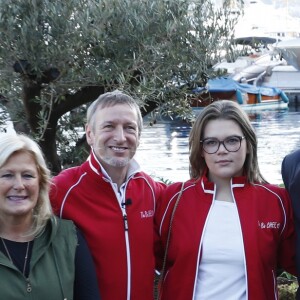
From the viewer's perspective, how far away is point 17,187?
3512mm

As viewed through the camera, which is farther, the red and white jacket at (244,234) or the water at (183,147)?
the water at (183,147)

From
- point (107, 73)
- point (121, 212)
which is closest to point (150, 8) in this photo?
point (107, 73)

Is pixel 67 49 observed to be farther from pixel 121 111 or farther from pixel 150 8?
pixel 121 111

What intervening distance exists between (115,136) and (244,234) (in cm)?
89

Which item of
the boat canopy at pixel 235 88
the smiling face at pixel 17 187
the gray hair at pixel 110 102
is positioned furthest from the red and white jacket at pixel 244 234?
the boat canopy at pixel 235 88

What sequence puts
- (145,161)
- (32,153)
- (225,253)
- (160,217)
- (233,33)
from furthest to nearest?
(145,161)
(233,33)
(160,217)
(225,253)
(32,153)

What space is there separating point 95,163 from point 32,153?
0.53m

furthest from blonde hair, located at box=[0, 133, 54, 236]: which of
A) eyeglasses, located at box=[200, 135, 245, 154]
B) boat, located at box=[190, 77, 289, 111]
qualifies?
boat, located at box=[190, 77, 289, 111]

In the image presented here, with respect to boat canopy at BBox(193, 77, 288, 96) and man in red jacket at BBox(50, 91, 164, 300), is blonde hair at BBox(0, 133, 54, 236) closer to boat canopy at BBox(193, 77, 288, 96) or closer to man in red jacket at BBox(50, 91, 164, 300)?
man in red jacket at BBox(50, 91, 164, 300)

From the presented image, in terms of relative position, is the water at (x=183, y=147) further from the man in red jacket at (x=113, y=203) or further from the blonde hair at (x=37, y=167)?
the blonde hair at (x=37, y=167)

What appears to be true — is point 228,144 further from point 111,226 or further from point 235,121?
point 111,226

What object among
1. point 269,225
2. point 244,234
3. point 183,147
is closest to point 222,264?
point 244,234

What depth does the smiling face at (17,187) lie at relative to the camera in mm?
3518

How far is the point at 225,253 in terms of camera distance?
3844 mm
